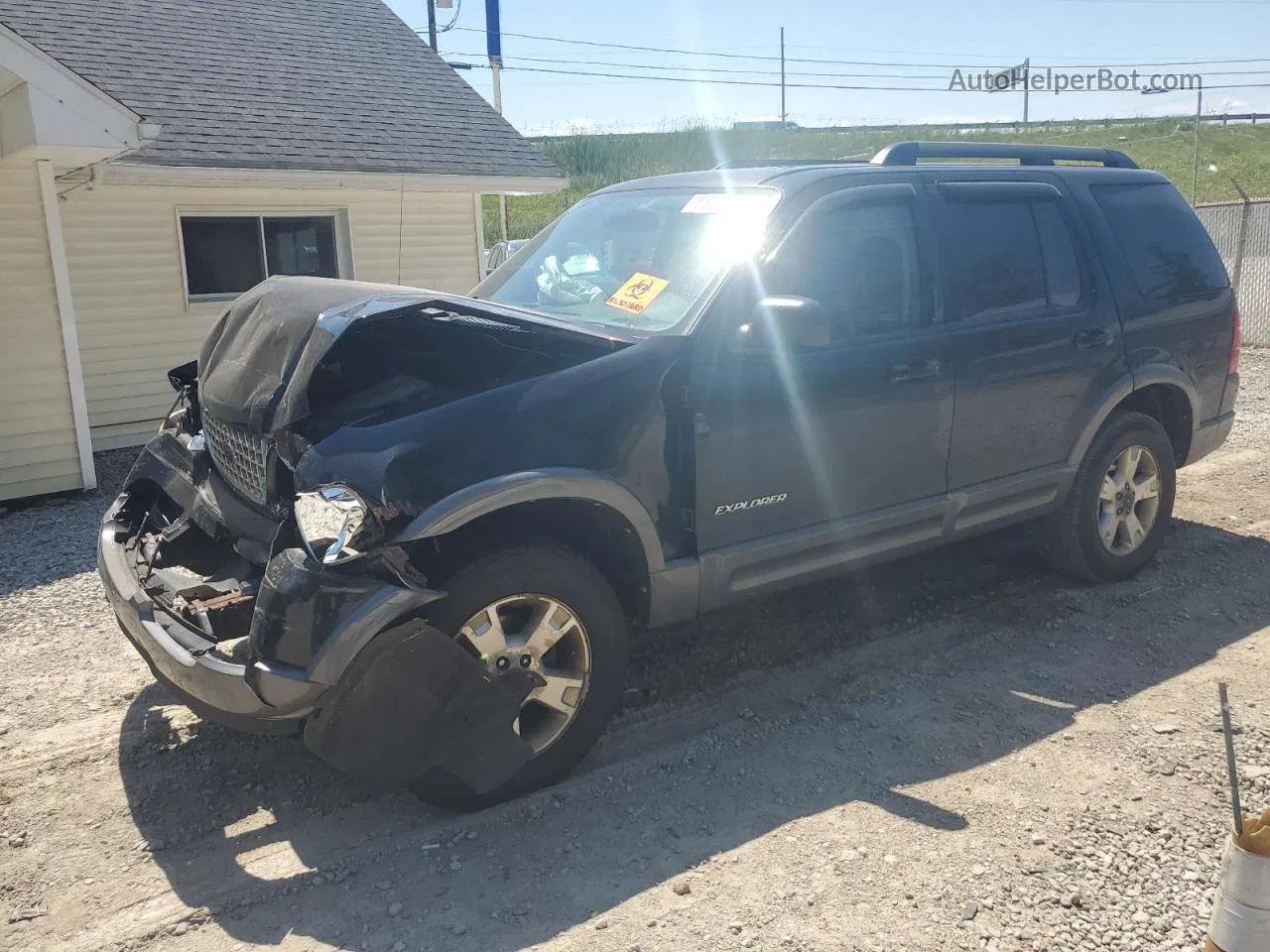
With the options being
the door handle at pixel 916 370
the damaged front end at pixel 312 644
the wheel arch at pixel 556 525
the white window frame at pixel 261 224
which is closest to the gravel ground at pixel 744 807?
the damaged front end at pixel 312 644

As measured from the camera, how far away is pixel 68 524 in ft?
25.2

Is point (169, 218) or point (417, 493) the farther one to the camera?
point (169, 218)

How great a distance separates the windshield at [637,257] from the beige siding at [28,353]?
5.34 meters

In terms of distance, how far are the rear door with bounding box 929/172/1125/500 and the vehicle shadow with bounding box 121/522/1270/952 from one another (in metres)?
0.72

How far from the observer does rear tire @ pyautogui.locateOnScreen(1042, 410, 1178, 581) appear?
5.34 m

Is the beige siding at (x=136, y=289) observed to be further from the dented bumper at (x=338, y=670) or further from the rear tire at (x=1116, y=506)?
the rear tire at (x=1116, y=506)

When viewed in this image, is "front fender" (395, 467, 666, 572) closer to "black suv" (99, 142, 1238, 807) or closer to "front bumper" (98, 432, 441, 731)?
"black suv" (99, 142, 1238, 807)

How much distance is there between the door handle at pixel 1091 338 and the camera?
5090 millimetres

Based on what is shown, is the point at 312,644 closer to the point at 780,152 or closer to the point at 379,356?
the point at 379,356

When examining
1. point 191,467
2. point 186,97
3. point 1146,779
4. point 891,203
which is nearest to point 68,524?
point 191,467

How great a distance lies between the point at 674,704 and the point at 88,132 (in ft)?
20.6

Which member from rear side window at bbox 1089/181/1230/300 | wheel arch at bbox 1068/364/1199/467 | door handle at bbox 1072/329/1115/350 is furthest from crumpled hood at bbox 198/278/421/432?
rear side window at bbox 1089/181/1230/300

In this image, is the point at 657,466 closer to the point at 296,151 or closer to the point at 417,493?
the point at 417,493

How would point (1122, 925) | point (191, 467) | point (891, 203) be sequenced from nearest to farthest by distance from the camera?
point (1122, 925), point (191, 467), point (891, 203)
